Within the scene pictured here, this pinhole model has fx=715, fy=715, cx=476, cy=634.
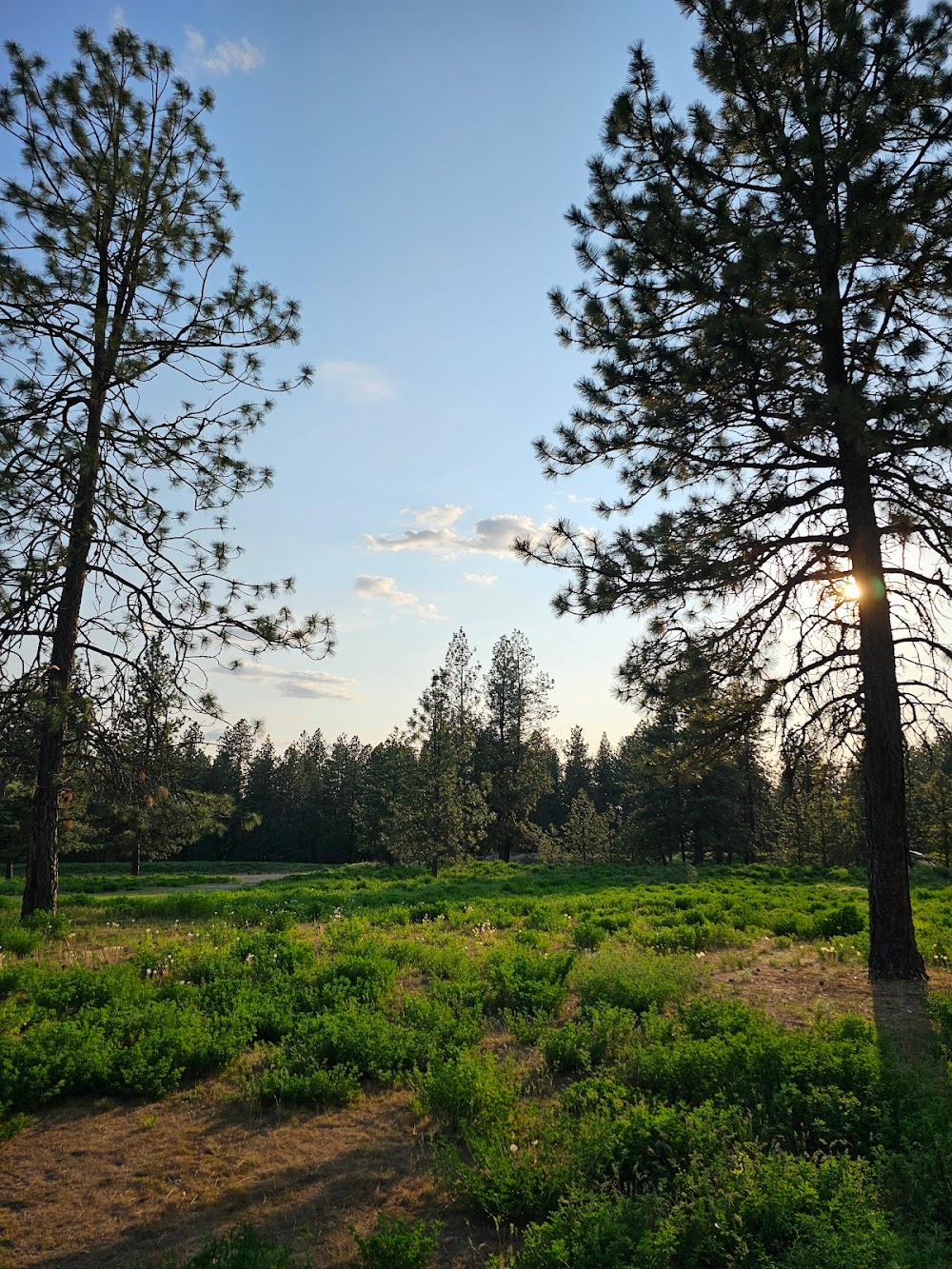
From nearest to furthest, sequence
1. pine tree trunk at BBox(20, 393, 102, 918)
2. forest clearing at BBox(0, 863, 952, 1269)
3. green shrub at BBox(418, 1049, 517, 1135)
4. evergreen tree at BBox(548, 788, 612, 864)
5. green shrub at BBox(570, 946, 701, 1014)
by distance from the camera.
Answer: forest clearing at BBox(0, 863, 952, 1269), green shrub at BBox(418, 1049, 517, 1135), green shrub at BBox(570, 946, 701, 1014), pine tree trunk at BBox(20, 393, 102, 918), evergreen tree at BBox(548, 788, 612, 864)

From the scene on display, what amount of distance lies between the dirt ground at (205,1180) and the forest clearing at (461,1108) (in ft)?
0.06

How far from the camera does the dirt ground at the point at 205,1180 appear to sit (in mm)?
3451

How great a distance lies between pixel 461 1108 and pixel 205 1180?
5.00 ft

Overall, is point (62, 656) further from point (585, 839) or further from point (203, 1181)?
point (585, 839)

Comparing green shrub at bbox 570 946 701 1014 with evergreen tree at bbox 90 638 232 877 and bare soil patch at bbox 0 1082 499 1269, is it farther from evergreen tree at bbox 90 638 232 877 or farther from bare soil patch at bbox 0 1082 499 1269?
evergreen tree at bbox 90 638 232 877

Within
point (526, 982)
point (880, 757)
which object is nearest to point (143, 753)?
point (526, 982)

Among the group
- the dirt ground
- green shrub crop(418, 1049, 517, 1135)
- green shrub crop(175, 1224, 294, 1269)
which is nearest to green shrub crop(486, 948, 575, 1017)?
green shrub crop(418, 1049, 517, 1135)

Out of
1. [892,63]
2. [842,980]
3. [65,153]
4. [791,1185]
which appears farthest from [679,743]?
[65,153]

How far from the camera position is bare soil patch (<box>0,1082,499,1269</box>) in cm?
345

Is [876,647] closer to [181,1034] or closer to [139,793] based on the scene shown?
[181,1034]

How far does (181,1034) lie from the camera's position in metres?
5.36

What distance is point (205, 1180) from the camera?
4.01 meters

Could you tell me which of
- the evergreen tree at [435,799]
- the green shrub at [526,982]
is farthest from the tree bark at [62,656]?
the evergreen tree at [435,799]

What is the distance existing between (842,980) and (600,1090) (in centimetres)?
460
